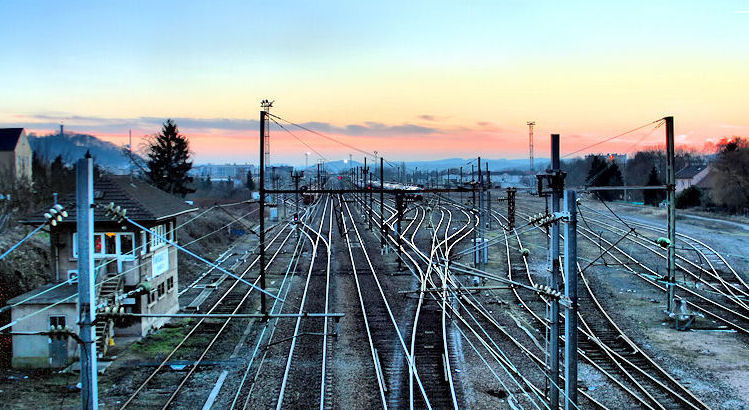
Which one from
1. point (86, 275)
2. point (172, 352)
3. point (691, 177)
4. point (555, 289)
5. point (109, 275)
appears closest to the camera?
point (86, 275)

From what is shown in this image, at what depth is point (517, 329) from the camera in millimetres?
18297

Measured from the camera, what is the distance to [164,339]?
60.2 feet

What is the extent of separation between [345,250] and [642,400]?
82.3ft

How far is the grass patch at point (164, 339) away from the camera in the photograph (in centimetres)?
1733

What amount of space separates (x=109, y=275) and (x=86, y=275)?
11898 millimetres

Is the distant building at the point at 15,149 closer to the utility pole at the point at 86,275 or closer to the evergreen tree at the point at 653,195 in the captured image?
the utility pole at the point at 86,275

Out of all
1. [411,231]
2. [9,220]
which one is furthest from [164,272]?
[411,231]

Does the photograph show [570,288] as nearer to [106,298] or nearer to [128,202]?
[106,298]

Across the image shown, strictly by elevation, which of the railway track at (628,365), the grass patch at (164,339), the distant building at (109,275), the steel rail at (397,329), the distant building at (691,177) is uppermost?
the distant building at (691,177)

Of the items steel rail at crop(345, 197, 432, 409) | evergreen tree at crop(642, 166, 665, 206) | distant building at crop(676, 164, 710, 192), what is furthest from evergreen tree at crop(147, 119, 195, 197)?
Result: distant building at crop(676, 164, 710, 192)

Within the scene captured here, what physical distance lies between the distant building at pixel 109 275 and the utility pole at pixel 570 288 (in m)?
11.2

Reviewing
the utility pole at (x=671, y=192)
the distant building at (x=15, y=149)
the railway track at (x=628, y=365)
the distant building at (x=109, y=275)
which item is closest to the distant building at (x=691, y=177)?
the utility pole at (x=671, y=192)

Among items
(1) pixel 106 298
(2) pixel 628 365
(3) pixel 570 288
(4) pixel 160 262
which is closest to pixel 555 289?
(3) pixel 570 288

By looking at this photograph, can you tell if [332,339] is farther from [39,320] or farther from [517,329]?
[39,320]
